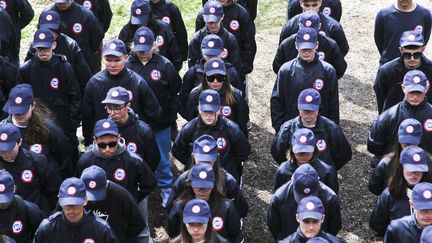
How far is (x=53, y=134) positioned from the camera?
9.53 meters

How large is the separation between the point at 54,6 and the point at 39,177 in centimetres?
354

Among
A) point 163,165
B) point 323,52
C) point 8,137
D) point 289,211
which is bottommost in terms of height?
point 163,165

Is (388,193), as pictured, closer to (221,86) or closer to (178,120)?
(221,86)

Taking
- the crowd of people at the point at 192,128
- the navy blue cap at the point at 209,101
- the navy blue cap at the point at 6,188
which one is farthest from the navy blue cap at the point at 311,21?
the navy blue cap at the point at 6,188

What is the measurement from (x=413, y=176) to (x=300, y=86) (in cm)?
223

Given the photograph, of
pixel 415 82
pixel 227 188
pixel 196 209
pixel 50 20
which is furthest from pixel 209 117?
pixel 50 20

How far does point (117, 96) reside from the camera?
944cm

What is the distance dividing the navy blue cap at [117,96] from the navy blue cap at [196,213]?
189 centimetres

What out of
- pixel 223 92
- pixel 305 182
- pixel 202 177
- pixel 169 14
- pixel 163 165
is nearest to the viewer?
pixel 305 182

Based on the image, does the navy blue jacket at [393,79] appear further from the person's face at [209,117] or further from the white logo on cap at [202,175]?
the white logo on cap at [202,175]

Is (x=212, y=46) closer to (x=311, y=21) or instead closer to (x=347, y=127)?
(x=311, y=21)

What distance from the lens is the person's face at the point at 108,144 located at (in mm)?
8922

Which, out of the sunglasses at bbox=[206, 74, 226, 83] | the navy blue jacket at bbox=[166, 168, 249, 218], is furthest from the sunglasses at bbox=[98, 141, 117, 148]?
the sunglasses at bbox=[206, 74, 226, 83]

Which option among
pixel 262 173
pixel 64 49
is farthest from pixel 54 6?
pixel 262 173
